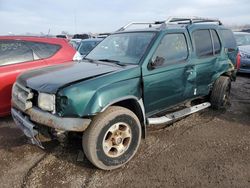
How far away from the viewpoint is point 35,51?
5562mm

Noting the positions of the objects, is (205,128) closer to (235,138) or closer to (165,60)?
(235,138)

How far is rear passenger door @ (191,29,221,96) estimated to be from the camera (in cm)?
489

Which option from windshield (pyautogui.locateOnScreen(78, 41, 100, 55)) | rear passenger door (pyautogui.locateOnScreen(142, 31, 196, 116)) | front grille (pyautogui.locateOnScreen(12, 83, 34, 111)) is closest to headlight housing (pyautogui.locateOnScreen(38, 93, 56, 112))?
front grille (pyautogui.locateOnScreen(12, 83, 34, 111))

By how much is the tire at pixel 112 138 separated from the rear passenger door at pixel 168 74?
515 mm

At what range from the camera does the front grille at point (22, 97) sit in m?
3.54

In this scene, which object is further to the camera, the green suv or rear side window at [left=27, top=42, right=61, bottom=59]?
rear side window at [left=27, top=42, right=61, bottom=59]

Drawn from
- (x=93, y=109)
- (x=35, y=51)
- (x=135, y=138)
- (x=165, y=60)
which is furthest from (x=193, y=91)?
(x=35, y=51)

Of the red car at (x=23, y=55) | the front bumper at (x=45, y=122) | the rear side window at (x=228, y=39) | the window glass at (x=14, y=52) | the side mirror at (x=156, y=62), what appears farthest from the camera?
the rear side window at (x=228, y=39)

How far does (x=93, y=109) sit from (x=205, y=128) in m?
2.52

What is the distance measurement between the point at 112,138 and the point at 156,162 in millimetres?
702

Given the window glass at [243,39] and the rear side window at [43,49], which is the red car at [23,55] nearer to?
the rear side window at [43,49]

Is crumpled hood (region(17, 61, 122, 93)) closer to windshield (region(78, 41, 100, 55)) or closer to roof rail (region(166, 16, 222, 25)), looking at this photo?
roof rail (region(166, 16, 222, 25))

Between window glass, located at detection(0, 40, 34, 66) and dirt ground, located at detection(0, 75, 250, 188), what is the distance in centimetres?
126

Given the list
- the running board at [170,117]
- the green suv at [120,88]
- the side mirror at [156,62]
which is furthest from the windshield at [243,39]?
the side mirror at [156,62]
